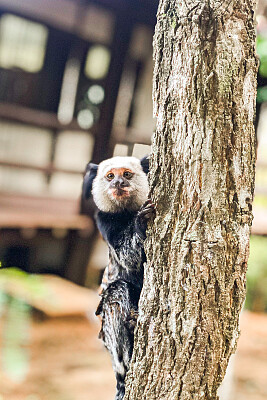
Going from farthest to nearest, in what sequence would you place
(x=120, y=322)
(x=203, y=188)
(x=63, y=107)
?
(x=63, y=107), (x=120, y=322), (x=203, y=188)

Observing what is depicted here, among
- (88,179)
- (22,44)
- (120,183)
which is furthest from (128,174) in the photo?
(22,44)

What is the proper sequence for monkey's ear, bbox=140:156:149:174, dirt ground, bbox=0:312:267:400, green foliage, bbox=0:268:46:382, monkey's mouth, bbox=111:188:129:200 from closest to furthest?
green foliage, bbox=0:268:46:382
monkey's ear, bbox=140:156:149:174
monkey's mouth, bbox=111:188:129:200
dirt ground, bbox=0:312:267:400

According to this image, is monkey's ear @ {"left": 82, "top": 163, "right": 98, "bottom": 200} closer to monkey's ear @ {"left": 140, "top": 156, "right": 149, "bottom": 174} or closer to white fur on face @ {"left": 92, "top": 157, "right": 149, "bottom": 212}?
white fur on face @ {"left": 92, "top": 157, "right": 149, "bottom": 212}

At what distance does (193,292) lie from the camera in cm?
214

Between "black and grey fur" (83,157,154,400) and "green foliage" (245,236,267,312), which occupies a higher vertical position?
"black and grey fur" (83,157,154,400)

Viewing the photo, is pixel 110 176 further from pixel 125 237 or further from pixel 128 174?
pixel 125 237

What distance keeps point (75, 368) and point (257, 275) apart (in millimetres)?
6278

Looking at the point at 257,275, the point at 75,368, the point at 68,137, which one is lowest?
the point at 75,368

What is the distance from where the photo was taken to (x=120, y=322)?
126 inches

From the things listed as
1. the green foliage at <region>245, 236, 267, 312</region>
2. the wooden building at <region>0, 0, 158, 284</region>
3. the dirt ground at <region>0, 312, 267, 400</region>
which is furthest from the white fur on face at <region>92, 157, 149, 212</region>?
the green foliage at <region>245, 236, 267, 312</region>

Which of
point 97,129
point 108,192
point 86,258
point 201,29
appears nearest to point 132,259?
point 108,192

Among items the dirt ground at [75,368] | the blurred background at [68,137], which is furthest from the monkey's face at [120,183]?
the dirt ground at [75,368]

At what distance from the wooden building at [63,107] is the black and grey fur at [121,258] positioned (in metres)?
4.40

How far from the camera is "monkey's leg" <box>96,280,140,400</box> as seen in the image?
316 centimetres
